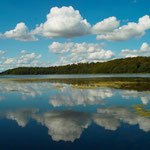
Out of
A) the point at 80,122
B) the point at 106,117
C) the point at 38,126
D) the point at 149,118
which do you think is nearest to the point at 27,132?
the point at 38,126

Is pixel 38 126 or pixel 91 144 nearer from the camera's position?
pixel 91 144

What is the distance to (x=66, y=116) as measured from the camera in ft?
61.7

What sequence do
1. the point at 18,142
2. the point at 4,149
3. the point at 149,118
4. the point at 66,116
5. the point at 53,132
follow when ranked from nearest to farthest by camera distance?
the point at 4,149 < the point at 18,142 < the point at 53,132 < the point at 149,118 < the point at 66,116

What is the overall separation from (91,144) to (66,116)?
285 inches

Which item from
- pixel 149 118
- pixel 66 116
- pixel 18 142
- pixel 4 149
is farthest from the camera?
pixel 66 116

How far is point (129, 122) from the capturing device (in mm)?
16094

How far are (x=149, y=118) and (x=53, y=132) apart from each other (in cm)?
938

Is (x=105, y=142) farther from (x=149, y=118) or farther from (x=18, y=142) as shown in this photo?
(x=149, y=118)

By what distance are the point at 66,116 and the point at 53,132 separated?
15.5 ft

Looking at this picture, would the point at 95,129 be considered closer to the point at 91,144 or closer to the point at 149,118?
the point at 91,144

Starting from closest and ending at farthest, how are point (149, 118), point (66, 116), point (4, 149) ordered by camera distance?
point (4, 149) → point (149, 118) → point (66, 116)

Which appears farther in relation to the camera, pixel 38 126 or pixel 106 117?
pixel 106 117

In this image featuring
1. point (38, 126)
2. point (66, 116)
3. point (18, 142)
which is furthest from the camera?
point (66, 116)

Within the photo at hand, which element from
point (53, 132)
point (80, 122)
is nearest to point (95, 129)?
point (80, 122)
